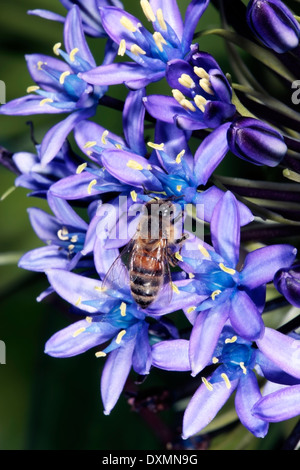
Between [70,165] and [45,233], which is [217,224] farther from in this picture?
[45,233]

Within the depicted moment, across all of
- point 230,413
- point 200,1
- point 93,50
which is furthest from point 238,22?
point 230,413

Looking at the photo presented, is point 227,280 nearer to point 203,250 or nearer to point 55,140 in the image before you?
point 203,250

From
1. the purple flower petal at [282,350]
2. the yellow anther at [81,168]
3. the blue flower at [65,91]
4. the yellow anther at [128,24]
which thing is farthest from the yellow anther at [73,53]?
the purple flower petal at [282,350]

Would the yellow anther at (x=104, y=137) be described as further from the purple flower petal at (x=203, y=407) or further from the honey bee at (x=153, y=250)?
the purple flower petal at (x=203, y=407)

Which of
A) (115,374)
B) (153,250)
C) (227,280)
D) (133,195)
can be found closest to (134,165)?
(133,195)

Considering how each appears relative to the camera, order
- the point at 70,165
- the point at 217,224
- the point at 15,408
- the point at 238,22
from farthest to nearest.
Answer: the point at 15,408 < the point at 238,22 < the point at 70,165 < the point at 217,224

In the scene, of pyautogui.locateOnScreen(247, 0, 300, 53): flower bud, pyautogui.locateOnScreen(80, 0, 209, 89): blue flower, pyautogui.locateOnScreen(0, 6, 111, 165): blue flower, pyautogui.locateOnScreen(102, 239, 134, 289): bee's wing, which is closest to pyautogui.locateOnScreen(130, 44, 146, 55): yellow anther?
pyautogui.locateOnScreen(80, 0, 209, 89): blue flower
